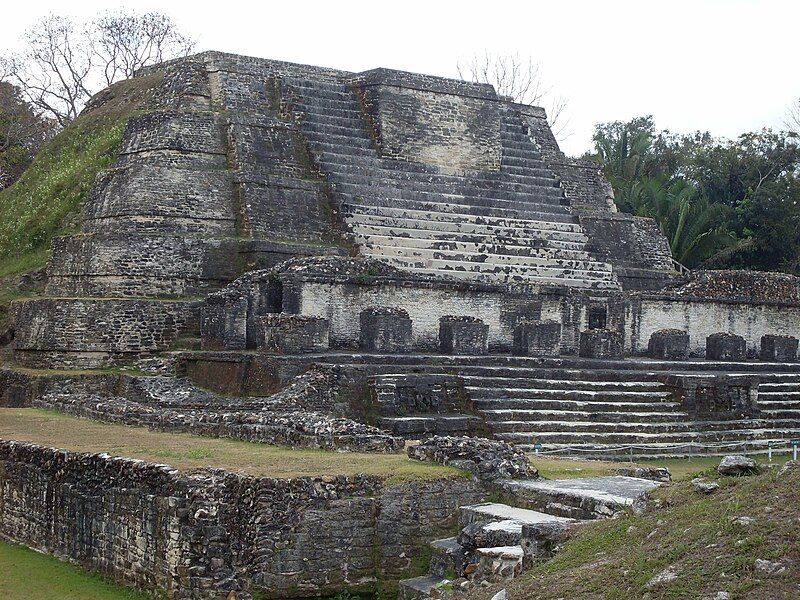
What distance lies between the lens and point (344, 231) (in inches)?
787

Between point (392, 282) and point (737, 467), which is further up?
point (392, 282)

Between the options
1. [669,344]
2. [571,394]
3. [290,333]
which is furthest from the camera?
[669,344]

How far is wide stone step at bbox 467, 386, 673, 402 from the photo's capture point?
51.9ft

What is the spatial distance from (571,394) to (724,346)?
17.3 ft

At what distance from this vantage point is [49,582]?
379 inches

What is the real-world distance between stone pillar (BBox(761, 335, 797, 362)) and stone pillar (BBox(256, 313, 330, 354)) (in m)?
9.03

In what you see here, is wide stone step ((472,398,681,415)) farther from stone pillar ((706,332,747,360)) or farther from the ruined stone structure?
stone pillar ((706,332,747,360))

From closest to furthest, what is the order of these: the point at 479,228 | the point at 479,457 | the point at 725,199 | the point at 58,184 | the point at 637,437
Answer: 1. the point at 479,457
2. the point at 637,437
3. the point at 479,228
4. the point at 58,184
5. the point at 725,199

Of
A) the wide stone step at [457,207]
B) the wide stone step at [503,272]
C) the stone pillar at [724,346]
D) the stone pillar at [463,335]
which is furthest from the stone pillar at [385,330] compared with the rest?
the stone pillar at [724,346]

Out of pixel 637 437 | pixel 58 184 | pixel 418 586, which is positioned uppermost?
pixel 58 184

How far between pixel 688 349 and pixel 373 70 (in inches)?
314

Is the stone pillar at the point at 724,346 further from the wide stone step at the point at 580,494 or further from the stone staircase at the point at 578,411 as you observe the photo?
the wide stone step at the point at 580,494

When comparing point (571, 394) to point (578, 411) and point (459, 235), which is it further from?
point (459, 235)

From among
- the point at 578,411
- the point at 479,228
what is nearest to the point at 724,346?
the point at 479,228
